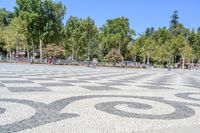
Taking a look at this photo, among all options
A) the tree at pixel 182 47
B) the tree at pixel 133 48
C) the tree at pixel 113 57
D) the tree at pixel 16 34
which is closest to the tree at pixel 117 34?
the tree at pixel 133 48

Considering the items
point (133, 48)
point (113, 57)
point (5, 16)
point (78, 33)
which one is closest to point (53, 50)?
point (78, 33)

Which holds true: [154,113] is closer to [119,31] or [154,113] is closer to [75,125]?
[75,125]

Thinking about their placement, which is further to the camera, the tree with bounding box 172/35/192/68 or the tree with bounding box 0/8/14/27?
the tree with bounding box 172/35/192/68

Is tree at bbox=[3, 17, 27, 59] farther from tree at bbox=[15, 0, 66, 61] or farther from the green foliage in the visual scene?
tree at bbox=[15, 0, 66, 61]

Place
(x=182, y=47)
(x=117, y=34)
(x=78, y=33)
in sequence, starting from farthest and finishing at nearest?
(x=182, y=47) → (x=117, y=34) → (x=78, y=33)

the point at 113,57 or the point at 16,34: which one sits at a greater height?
the point at 16,34

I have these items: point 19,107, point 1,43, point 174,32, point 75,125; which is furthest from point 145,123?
point 174,32

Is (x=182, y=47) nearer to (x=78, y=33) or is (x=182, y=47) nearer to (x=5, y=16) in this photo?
(x=78, y=33)

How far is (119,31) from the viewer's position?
82.3 metres

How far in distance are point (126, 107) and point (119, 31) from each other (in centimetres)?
7759

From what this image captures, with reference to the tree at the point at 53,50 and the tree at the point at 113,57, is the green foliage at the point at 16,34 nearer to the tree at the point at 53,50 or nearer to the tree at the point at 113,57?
the tree at the point at 53,50

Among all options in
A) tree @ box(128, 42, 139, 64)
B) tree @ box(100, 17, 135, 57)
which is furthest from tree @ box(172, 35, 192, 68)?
tree @ box(100, 17, 135, 57)

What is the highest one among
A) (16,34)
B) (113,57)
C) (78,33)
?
(78,33)

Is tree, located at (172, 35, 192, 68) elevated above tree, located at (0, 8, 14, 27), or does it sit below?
below
